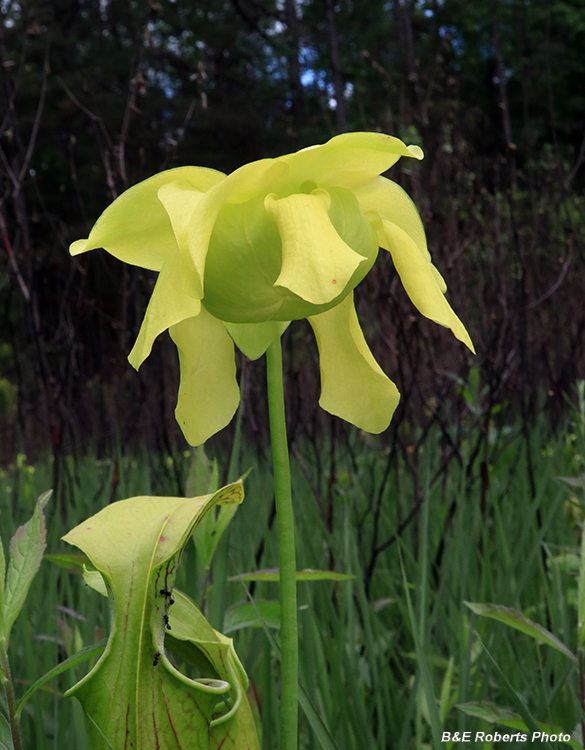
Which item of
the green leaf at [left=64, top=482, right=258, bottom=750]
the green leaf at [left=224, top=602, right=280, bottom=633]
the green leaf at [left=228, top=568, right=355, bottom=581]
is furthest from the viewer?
the green leaf at [left=224, top=602, right=280, bottom=633]

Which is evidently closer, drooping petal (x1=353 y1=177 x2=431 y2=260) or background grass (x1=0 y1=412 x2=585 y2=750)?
drooping petal (x1=353 y1=177 x2=431 y2=260)

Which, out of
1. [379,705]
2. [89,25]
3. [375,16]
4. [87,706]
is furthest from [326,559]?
[375,16]

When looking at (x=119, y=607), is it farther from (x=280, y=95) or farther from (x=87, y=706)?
(x=280, y=95)

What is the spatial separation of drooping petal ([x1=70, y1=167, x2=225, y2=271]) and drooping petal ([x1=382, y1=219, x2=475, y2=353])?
117 millimetres

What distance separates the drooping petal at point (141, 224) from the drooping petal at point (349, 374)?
0.11 meters

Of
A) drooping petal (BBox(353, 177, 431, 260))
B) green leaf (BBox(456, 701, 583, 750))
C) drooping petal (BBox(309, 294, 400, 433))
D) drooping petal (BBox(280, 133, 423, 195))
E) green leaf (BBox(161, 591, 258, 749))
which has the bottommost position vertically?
green leaf (BBox(456, 701, 583, 750))

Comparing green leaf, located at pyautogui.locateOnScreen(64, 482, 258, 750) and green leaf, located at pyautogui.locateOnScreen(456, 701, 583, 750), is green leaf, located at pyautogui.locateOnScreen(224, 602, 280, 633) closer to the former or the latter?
green leaf, located at pyautogui.locateOnScreen(456, 701, 583, 750)

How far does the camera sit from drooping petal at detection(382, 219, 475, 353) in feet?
1.20

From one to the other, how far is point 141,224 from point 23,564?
0.22 m

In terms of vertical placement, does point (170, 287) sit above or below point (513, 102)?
below

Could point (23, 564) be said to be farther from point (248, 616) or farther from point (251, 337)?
point (248, 616)

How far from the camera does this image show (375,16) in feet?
52.4

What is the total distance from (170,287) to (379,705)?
652 mm

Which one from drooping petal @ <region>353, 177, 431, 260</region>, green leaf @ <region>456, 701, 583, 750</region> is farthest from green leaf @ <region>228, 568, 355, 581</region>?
drooping petal @ <region>353, 177, 431, 260</region>
